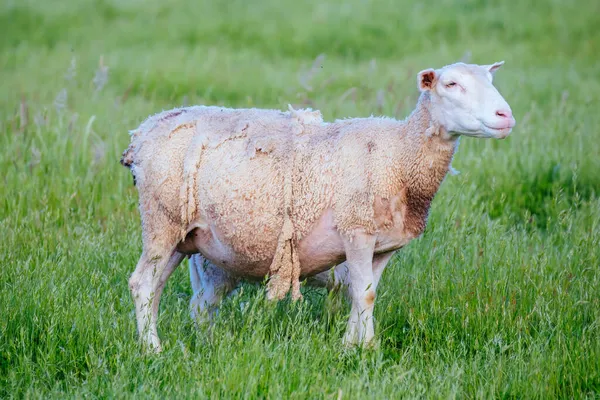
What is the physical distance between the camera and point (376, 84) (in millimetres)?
10180

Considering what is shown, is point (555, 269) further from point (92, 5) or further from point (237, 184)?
point (92, 5)

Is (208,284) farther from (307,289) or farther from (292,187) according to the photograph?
(292,187)

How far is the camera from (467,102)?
408 cm

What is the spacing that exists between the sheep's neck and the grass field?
64 cm

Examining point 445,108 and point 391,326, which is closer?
point 445,108

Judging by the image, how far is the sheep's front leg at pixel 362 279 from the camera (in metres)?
4.34

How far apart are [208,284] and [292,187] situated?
3.36 ft

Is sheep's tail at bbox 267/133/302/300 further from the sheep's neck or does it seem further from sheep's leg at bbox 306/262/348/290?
the sheep's neck

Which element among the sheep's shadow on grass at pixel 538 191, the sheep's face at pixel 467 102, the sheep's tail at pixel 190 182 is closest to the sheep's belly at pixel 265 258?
the sheep's tail at pixel 190 182

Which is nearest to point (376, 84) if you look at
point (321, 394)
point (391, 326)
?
point (391, 326)

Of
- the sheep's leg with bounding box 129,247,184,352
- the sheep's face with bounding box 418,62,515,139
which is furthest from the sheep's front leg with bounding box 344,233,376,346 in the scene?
the sheep's leg with bounding box 129,247,184,352

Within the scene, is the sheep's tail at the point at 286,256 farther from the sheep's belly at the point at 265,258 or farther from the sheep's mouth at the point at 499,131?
the sheep's mouth at the point at 499,131

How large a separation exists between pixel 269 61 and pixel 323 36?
1.21 m

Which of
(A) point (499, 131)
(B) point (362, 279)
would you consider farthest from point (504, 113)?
(B) point (362, 279)
